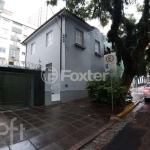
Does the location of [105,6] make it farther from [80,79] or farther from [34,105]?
[34,105]

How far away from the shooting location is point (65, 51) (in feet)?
32.6

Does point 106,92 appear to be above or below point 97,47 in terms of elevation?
below

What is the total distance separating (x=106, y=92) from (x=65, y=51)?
161 inches

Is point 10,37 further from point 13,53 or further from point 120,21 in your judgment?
point 120,21

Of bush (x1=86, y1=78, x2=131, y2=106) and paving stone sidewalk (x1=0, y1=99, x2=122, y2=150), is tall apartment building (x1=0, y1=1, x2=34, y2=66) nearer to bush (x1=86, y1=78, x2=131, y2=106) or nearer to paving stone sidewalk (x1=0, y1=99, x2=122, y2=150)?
bush (x1=86, y1=78, x2=131, y2=106)

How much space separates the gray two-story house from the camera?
32.6ft

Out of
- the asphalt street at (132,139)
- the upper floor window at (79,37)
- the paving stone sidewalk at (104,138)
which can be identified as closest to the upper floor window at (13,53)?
the upper floor window at (79,37)

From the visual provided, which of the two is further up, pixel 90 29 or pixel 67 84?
pixel 90 29

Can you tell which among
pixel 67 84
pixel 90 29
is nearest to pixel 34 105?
pixel 67 84

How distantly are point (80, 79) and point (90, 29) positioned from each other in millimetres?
4850

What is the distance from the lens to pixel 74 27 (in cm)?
1109

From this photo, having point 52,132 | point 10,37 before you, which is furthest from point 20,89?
point 10,37

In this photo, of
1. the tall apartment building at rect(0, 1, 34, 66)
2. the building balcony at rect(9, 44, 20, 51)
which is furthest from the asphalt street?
the building balcony at rect(9, 44, 20, 51)

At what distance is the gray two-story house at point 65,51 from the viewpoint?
9.93 meters
